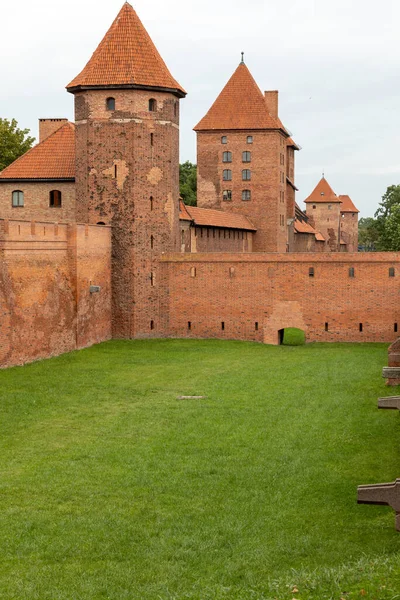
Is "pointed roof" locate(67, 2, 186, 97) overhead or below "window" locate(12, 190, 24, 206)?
overhead

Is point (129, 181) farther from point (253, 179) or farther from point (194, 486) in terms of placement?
point (194, 486)

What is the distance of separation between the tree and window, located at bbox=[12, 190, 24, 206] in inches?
477

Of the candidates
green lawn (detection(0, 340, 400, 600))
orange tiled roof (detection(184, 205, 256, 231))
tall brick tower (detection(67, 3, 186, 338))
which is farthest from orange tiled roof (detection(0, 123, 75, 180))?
green lawn (detection(0, 340, 400, 600))

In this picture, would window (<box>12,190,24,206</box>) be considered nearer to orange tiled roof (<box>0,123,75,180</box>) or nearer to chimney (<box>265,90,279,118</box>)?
orange tiled roof (<box>0,123,75,180</box>)

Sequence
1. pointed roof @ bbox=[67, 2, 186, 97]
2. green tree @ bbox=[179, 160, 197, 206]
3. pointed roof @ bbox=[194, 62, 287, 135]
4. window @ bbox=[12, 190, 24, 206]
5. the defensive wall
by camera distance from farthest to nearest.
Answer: green tree @ bbox=[179, 160, 197, 206] → pointed roof @ bbox=[194, 62, 287, 135] → window @ bbox=[12, 190, 24, 206] → pointed roof @ bbox=[67, 2, 186, 97] → the defensive wall

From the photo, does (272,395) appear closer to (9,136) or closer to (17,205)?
(17,205)

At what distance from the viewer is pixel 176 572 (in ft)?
34.0

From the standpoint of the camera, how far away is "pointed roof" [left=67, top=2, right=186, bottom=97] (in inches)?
1272

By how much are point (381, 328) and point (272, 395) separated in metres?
12.0

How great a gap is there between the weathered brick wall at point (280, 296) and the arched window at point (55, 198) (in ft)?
14.7

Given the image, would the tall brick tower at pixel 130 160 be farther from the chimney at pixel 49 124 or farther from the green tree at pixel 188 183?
the green tree at pixel 188 183

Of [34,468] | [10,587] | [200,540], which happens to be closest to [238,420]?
[34,468]

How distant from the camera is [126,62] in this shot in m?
32.7

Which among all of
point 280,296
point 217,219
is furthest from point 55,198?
point 217,219
